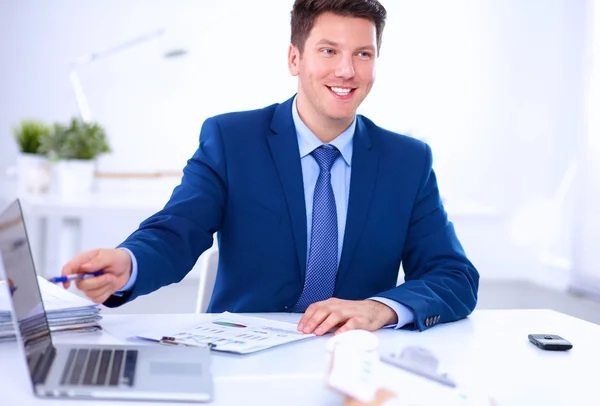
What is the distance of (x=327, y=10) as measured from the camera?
1749 millimetres

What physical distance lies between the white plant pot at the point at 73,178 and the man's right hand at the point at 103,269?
2.20 m

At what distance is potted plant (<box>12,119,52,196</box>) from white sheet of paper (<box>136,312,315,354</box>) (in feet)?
7.50

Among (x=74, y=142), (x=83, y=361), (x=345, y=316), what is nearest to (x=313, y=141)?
(x=345, y=316)

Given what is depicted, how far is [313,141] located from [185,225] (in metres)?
0.38

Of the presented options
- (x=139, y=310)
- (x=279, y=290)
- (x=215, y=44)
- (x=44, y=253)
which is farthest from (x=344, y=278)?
(x=215, y=44)

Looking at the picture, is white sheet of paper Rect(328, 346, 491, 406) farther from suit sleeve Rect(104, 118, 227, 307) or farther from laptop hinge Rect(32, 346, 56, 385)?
suit sleeve Rect(104, 118, 227, 307)

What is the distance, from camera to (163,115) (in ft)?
15.4

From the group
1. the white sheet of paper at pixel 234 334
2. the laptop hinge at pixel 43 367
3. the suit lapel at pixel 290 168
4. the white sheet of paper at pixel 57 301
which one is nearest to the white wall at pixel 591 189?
the suit lapel at pixel 290 168

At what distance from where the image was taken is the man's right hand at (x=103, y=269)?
117cm

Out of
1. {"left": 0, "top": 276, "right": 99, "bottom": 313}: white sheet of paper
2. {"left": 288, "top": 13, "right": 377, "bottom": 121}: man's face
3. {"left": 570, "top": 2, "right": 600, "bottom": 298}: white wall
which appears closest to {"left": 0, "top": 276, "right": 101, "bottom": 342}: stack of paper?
{"left": 0, "top": 276, "right": 99, "bottom": 313}: white sheet of paper

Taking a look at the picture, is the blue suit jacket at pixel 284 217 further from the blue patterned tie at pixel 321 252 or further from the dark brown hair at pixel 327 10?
the dark brown hair at pixel 327 10

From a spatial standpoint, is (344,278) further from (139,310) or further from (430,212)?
(139,310)

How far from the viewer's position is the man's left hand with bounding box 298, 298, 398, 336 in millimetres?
1317

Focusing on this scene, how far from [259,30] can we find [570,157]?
207 centimetres
